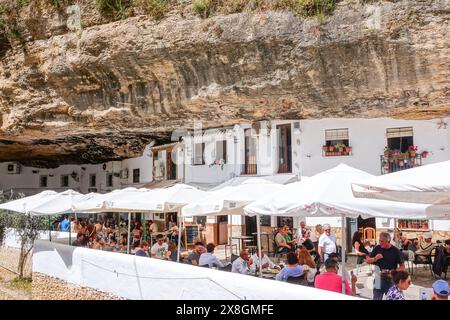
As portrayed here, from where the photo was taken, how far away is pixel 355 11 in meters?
9.24

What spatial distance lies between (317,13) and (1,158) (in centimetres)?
2235

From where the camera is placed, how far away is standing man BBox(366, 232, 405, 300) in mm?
6551

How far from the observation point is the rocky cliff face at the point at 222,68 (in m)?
9.10

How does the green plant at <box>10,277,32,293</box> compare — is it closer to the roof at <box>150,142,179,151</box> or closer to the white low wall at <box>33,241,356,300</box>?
the white low wall at <box>33,241,356,300</box>

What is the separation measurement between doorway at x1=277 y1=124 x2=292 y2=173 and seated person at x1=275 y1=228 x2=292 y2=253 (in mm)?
4517

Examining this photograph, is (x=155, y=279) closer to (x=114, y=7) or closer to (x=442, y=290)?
(x=442, y=290)

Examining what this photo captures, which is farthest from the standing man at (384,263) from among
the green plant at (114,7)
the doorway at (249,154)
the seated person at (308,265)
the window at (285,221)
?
the doorway at (249,154)

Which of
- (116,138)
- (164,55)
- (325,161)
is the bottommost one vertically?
(325,161)

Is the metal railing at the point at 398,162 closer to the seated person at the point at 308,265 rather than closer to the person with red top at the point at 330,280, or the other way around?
the seated person at the point at 308,265

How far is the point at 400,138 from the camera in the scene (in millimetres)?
15359

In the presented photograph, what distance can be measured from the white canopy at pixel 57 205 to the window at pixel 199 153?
22.9 feet

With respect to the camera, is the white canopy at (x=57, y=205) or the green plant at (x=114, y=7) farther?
the white canopy at (x=57, y=205)

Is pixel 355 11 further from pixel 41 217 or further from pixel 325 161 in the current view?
pixel 41 217
